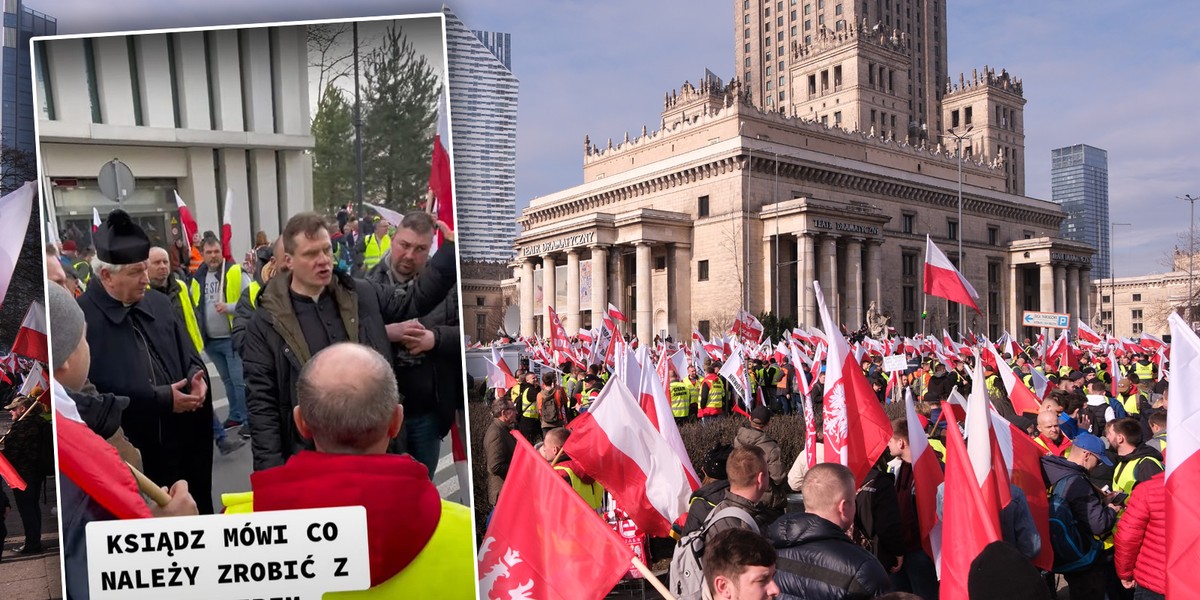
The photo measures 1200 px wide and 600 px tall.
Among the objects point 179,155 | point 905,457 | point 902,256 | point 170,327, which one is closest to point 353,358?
point 170,327

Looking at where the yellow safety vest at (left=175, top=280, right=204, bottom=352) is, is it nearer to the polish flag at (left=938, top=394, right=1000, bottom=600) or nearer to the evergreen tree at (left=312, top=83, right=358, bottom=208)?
the evergreen tree at (left=312, top=83, right=358, bottom=208)

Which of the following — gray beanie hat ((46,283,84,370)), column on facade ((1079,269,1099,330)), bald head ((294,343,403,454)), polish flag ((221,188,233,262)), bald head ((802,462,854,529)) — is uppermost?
polish flag ((221,188,233,262))

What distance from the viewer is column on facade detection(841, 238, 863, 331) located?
63.2 metres

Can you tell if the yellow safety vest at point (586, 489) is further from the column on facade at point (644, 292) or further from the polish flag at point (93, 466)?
the column on facade at point (644, 292)

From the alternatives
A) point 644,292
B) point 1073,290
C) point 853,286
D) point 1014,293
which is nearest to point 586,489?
point 644,292

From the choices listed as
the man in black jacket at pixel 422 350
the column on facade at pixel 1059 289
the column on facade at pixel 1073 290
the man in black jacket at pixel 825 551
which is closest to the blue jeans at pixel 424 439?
the man in black jacket at pixel 422 350

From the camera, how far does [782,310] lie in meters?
62.5

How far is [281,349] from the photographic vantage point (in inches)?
101

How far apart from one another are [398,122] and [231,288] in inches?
26.2

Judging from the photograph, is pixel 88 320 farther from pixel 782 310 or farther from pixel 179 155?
pixel 782 310

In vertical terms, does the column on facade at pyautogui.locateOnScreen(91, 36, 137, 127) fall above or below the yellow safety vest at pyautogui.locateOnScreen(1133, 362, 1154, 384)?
above

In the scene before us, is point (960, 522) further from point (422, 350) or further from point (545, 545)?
point (422, 350)

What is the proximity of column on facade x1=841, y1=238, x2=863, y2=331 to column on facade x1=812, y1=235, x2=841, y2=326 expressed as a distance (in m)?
1.64

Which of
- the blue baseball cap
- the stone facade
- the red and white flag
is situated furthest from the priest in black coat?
the stone facade
